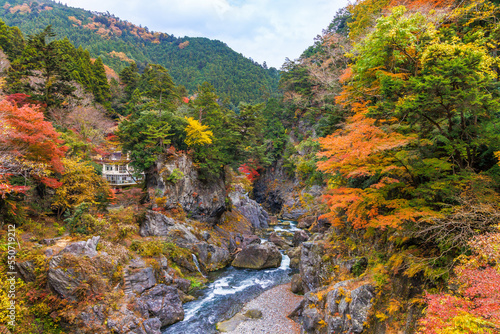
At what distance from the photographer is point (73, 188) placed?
16531 mm

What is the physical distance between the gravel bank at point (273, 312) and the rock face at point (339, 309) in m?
1.66

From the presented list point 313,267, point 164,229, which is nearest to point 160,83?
point 164,229

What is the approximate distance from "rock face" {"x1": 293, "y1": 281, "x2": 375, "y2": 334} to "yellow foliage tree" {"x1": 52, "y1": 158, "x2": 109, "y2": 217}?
15.8 m

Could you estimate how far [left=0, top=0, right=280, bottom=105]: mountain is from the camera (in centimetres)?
8269

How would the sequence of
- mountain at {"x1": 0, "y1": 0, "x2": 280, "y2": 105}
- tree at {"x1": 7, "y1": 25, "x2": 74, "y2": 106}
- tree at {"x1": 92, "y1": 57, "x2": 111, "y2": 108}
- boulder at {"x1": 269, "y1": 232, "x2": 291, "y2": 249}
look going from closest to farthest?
tree at {"x1": 7, "y1": 25, "x2": 74, "y2": 106} < boulder at {"x1": 269, "y1": 232, "x2": 291, "y2": 249} < tree at {"x1": 92, "y1": 57, "x2": 111, "y2": 108} < mountain at {"x1": 0, "y1": 0, "x2": 280, "y2": 105}

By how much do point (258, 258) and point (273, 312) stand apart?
7826 millimetres

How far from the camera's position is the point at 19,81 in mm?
23156

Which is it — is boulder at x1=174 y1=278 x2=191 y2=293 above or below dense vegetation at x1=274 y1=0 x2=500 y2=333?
below

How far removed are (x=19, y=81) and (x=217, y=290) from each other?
2838 cm

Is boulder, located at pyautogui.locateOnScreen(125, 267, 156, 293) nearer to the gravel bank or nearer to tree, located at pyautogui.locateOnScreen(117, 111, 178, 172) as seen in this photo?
the gravel bank

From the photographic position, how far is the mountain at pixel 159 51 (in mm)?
82688

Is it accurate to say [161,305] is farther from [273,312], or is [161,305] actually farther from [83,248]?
[273,312]

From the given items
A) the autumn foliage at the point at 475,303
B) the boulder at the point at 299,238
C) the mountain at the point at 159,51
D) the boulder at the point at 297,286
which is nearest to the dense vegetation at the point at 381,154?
the autumn foliage at the point at 475,303

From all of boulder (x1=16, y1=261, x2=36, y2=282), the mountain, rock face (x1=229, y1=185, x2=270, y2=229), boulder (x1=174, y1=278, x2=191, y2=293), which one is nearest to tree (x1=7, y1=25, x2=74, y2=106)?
boulder (x1=16, y1=261, x2=36, y2=282)
